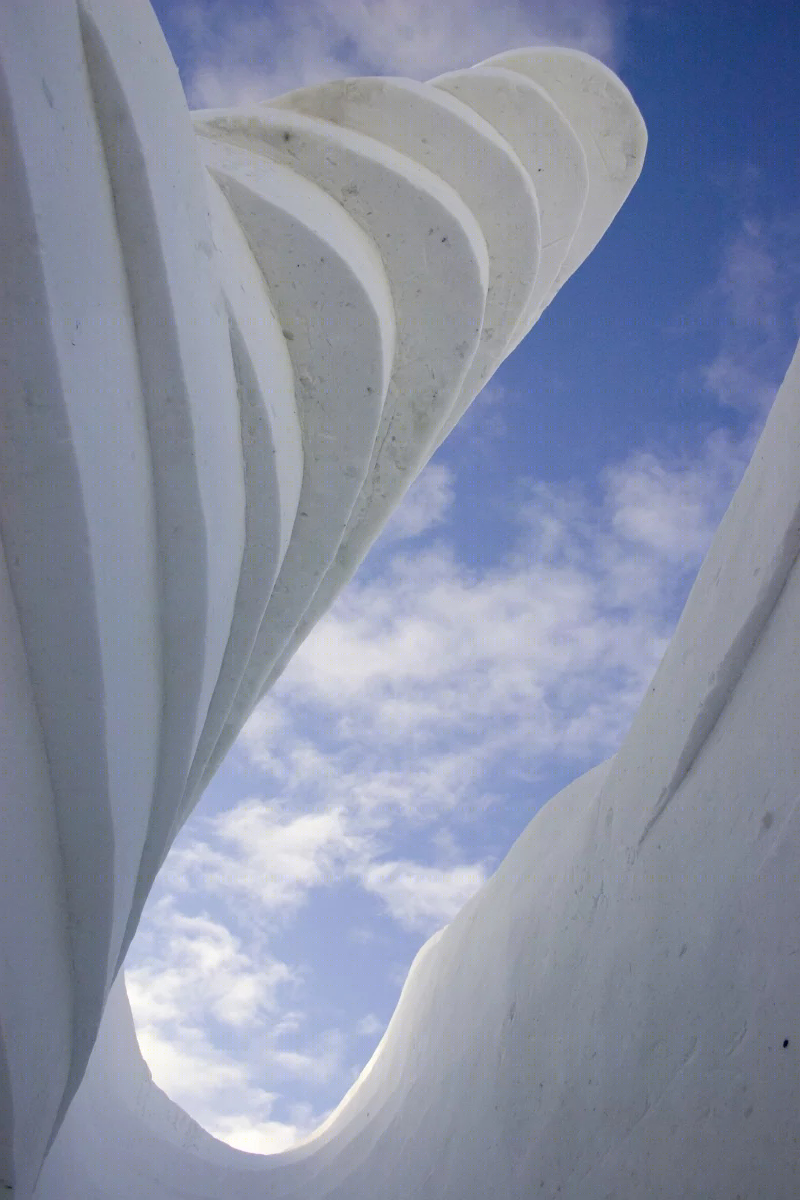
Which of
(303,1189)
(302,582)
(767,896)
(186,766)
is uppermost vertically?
(302,582)

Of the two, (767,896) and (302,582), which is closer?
(767,896)

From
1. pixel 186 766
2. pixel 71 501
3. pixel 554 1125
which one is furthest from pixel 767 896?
pixel 71 501

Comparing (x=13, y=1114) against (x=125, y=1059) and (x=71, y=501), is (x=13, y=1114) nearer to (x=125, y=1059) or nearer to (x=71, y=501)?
(x=71, y=501)

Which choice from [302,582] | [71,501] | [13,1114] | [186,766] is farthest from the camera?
[302,582]

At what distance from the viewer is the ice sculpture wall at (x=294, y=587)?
116 inches

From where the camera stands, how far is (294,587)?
4.81 m

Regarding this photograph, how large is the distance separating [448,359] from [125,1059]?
23.7 ft

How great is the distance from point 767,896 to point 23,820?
247cm

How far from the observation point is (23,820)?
10.1ft

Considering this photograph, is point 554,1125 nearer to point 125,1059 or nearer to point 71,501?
point 71,501

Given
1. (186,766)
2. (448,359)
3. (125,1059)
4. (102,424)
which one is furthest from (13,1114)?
(125,1059)

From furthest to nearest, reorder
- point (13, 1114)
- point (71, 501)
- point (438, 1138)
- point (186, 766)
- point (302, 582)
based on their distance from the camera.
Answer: point (438, 1138) < point (302, 582) < point (186, 766) < point (13, 1114) < point (71, 501)

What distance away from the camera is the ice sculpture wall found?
2936 millimetres

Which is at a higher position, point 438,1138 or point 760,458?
point 760,458
